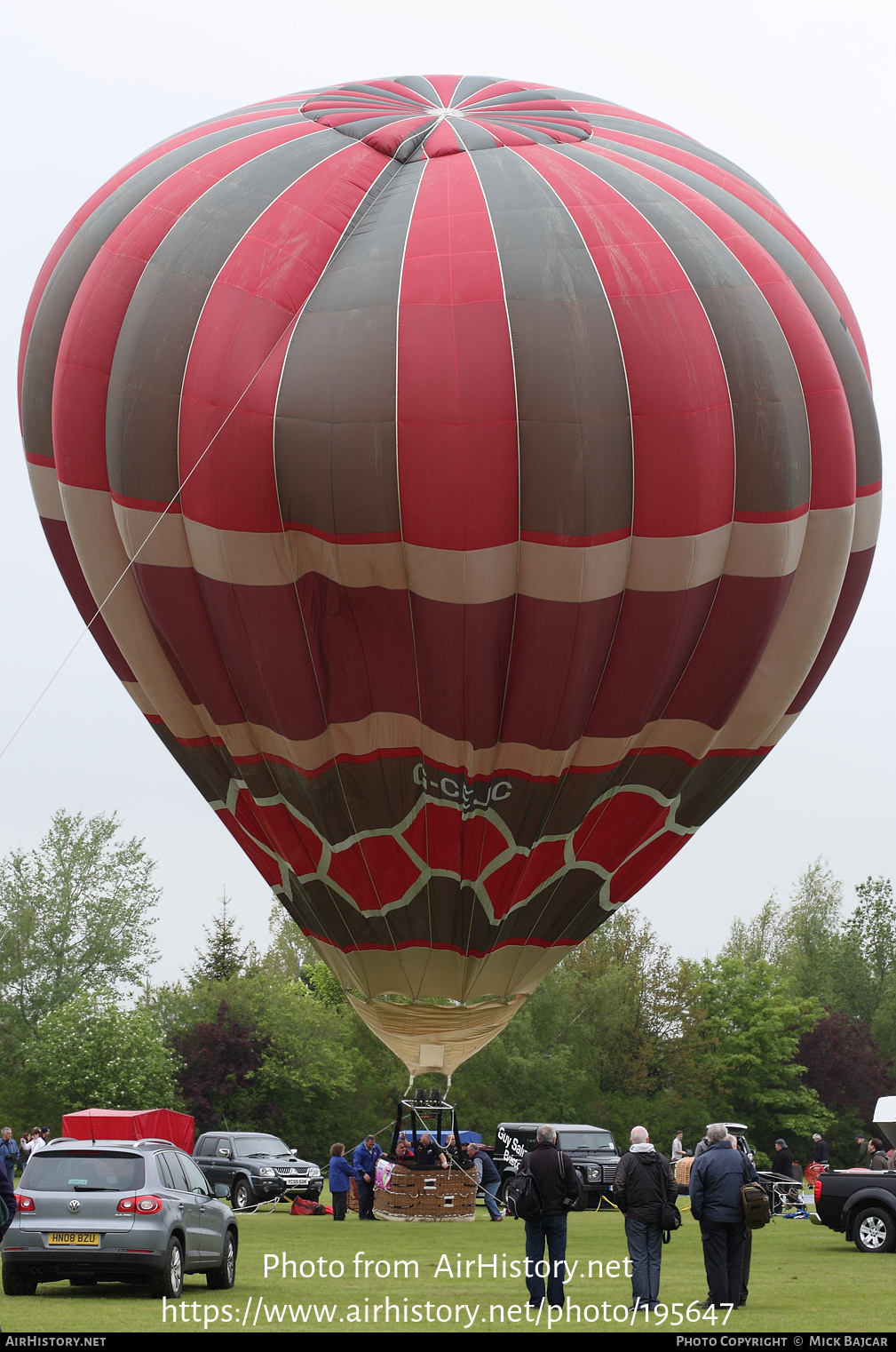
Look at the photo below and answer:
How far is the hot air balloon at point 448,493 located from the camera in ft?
35.3

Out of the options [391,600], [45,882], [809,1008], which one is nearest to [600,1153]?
[391,600]

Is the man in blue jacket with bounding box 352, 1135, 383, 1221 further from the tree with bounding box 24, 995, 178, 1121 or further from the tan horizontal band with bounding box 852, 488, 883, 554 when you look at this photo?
the tree with bounding box 24, 995, 178, 1121

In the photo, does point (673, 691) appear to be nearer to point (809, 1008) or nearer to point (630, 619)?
point (630, 619)

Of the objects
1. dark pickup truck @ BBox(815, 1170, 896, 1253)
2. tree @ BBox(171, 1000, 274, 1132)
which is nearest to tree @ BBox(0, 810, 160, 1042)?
tree @ BBox(171, 1000, 274, 1132)

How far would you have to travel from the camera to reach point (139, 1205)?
1091 cm

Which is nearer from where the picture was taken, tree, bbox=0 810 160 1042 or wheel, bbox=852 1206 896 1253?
wheel, bbox=852 1206 896 1253

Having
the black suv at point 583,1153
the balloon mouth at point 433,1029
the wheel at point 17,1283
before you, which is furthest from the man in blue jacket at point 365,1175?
the wheel at point 17,1283

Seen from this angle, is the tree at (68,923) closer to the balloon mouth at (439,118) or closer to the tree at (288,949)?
the tree at (288,949)

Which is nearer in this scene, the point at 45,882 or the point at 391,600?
the point at 391,600

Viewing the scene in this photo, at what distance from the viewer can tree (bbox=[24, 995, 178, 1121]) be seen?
3294 cm

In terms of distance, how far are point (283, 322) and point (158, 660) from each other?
322 cm

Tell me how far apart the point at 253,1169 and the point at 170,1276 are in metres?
13.0

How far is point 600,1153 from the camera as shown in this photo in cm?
2353

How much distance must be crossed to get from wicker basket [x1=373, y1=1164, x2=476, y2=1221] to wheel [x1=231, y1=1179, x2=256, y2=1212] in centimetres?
570
